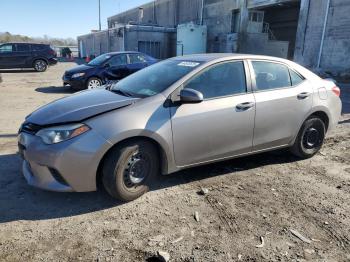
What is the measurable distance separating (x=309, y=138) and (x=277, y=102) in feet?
A: 3.38

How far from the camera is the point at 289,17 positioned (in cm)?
2527

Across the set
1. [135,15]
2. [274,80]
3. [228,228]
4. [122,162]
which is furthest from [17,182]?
[135,15]

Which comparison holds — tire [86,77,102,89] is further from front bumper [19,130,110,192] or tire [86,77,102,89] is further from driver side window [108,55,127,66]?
front bumper [19,130,110,192]

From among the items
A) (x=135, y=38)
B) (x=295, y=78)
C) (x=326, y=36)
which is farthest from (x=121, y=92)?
(x=135, y=38)

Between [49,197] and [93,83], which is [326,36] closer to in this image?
[93,83]

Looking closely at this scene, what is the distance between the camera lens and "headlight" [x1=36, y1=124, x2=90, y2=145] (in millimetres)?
3229

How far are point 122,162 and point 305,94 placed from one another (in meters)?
A: 2.87

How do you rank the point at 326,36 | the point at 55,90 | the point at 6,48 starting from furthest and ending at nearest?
the point at 6,48 < the point at 326,36 < the point at 55,90

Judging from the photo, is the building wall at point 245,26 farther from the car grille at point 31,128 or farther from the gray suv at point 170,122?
the car grille at point 31,128

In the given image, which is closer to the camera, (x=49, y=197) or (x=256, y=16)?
(x=49, y=197)

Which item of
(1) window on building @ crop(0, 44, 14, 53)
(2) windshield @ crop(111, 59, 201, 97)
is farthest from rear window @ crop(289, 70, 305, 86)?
(1) window on building @ crop(0, 44, 14, 53)

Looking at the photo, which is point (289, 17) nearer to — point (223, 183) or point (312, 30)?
point (312, 30)

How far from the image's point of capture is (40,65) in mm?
20141

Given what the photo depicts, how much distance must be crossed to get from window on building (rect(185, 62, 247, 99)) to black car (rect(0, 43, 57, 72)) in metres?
18.4
